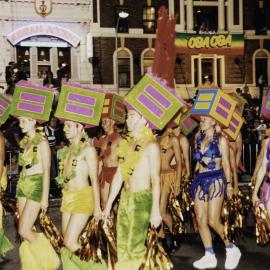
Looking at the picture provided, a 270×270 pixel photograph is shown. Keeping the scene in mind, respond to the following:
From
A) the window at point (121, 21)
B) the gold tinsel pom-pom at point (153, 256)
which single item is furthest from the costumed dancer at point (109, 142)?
the window at point (121, 21)

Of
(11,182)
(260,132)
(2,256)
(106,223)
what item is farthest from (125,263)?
(260,132)

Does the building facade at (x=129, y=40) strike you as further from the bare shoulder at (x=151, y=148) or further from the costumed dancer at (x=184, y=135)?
the bare shoulder at (x=151, y=148)

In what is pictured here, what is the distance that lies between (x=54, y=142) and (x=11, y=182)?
1.34 m

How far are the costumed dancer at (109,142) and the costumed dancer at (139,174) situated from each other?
7.69ft

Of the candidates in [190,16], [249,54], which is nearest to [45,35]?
[190,16]

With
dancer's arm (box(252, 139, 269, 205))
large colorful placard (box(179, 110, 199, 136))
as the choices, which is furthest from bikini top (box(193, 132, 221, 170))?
large colorful placard (box(179, 110, 199, 136))

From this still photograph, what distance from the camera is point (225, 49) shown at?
97.6 ft

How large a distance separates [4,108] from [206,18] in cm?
2625

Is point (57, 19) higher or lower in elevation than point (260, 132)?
higher

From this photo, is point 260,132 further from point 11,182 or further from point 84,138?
point 84,138

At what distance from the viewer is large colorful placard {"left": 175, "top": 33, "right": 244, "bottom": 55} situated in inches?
1143

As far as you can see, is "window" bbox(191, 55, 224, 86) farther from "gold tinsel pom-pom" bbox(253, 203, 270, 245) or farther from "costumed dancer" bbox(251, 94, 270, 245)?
"gold tinsel pom-pom" bbox(253, 203, 270, 245)

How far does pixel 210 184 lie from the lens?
265 inches

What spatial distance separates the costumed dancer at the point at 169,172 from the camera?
7.92 metres
